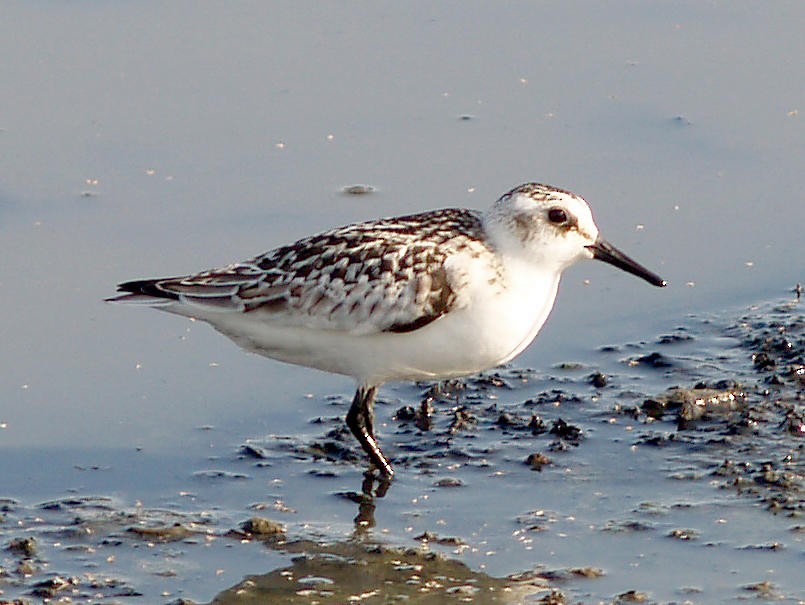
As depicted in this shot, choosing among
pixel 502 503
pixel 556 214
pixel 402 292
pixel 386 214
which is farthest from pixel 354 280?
pixel 386 214

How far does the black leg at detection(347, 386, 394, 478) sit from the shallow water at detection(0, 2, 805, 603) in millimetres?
114

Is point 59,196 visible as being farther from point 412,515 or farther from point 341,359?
point 412,515

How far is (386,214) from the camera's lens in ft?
31.9

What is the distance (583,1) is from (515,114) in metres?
1.79

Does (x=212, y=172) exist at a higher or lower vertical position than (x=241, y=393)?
higher


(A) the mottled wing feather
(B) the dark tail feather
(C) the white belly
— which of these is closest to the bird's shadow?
(C) the white belly

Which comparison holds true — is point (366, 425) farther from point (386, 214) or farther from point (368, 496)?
point (386, 214)

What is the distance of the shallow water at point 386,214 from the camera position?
720 cm

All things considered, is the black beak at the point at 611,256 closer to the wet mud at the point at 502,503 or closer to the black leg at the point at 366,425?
the wet mud at the point at 502,503

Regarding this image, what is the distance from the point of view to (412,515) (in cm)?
746

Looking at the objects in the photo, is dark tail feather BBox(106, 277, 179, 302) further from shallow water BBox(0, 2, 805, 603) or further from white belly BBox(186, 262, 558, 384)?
shallow water BBox(0, 2, 805, 603)

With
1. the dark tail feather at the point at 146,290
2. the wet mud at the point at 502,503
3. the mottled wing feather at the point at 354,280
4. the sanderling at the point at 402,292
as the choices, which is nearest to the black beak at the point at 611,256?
the sanderling at the point at 402,292

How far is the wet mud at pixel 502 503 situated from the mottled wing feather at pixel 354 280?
2.26ft

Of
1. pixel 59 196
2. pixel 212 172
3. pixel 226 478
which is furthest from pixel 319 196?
pixel 226 478
